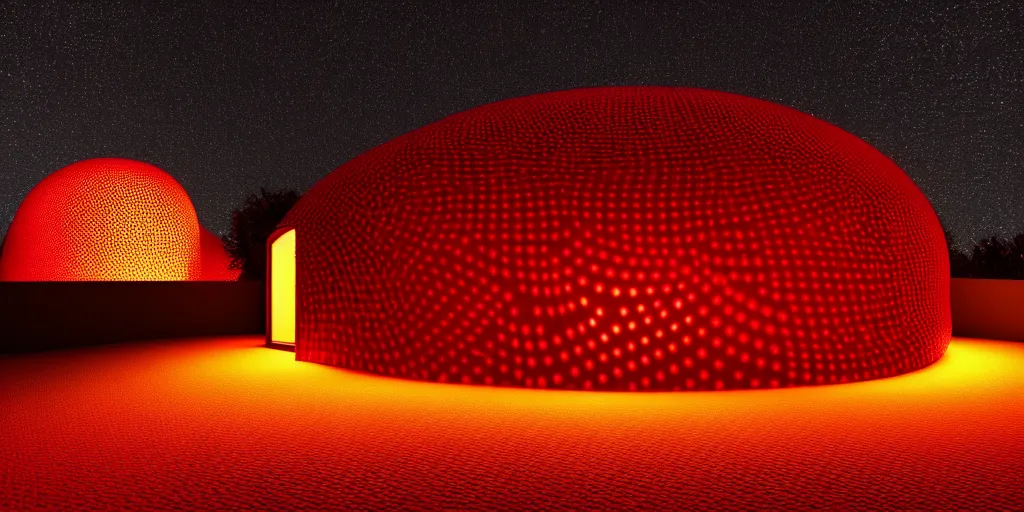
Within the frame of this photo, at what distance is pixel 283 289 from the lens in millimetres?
13352

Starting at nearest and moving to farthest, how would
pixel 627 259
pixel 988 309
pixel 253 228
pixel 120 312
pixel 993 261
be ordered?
pixel 627 259 → pixel 120 312 → pixel 988 309 → pixel 253 228 → pixel 993 261

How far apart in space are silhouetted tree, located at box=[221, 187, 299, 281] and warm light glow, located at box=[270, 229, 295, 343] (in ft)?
49.4

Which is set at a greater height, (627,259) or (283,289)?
(627,259)

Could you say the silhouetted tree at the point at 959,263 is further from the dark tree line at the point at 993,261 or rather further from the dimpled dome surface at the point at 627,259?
the dimpled dome surface at the point at 627,259

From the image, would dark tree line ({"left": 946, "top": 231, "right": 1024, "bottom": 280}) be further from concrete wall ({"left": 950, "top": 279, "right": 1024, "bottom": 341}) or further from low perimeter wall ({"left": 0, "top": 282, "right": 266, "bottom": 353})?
low perimeter wall ({"left": 0, "top": 282, "right": 266, "bottom": 353})

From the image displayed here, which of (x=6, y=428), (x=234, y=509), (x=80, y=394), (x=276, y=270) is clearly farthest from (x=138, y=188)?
(x=234, y=509)

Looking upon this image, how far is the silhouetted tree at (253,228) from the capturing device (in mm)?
27984

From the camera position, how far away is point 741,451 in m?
5.59

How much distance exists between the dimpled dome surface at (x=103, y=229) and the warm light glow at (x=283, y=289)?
1121cm

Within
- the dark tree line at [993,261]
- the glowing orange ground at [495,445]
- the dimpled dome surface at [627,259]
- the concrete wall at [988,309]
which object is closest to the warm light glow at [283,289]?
the dimpled dome surface at [627,259]

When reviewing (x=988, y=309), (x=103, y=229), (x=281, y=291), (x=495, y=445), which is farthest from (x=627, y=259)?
(x=103, y=229)

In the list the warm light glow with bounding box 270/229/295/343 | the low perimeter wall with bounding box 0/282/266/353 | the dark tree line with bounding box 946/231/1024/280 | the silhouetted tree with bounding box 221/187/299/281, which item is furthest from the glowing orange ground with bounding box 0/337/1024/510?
the dark tree line with bounding box 946/231/1024/280

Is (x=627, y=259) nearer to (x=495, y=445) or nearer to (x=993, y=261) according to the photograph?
(x=495, y=445)

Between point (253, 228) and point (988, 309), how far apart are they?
2337 centimetres
